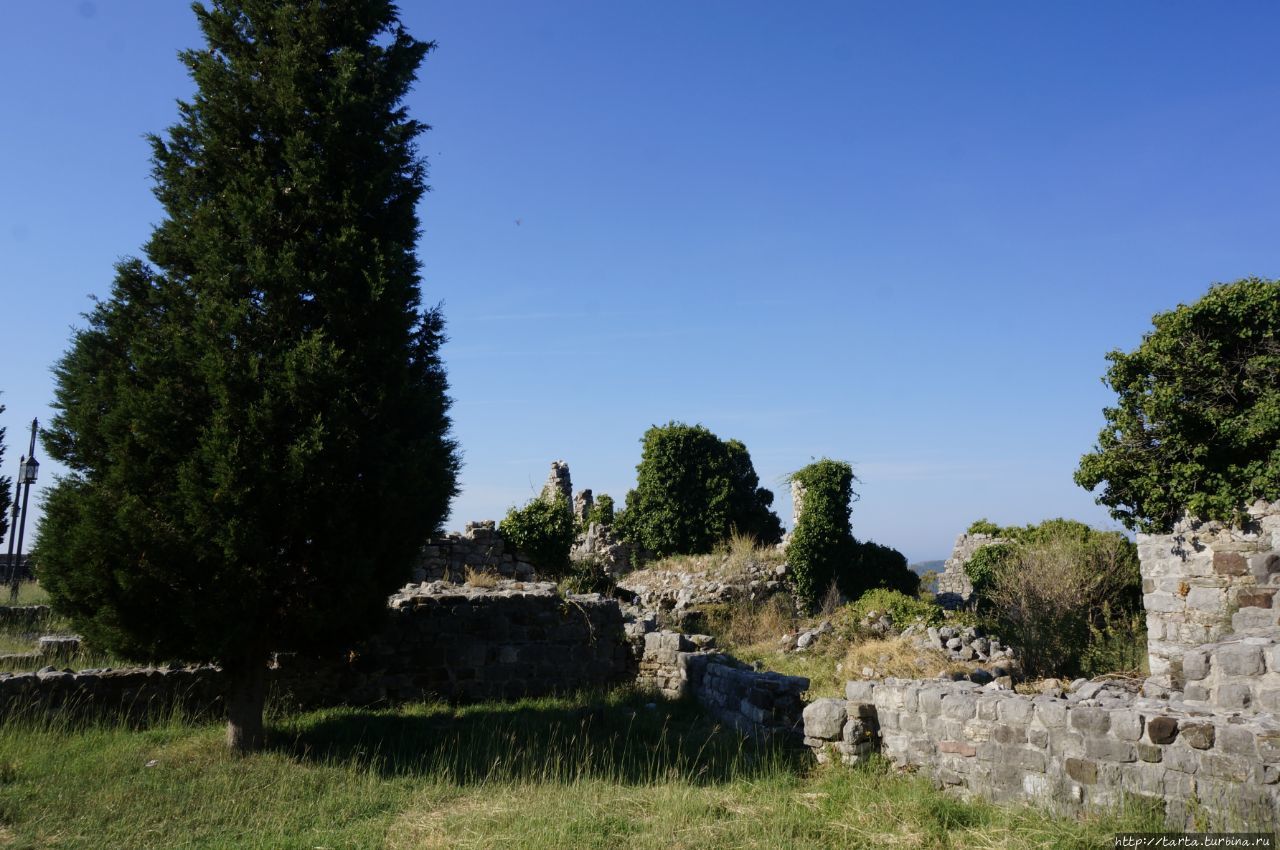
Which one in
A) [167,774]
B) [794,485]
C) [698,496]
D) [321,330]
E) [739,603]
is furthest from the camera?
[698,496]

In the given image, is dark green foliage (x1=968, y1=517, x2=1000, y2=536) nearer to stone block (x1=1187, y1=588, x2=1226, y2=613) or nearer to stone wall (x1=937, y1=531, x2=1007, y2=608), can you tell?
stone wall (x1=937, y1=531, x2=1007, y2=608)

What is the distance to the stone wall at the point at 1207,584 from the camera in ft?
33.1

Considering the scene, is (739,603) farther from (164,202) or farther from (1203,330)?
(164,202)

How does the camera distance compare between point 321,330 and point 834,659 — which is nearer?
point 321,330

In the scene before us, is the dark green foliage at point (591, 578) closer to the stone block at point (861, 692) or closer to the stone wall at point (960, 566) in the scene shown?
the stone wall at point (960, 566)

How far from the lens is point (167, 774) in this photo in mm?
7473

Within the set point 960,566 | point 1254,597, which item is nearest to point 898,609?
point 1254,597

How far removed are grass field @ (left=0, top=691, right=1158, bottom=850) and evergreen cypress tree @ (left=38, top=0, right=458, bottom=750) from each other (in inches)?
41.5

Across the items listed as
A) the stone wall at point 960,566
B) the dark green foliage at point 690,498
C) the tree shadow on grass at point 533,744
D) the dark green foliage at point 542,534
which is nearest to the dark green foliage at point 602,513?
the dark green foliage at point 690,498

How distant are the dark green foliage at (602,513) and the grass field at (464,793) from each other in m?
16.4

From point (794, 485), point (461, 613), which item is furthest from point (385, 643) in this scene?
point (794, 485)

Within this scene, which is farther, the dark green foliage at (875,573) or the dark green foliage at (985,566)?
the dark green foliage at (875,573)

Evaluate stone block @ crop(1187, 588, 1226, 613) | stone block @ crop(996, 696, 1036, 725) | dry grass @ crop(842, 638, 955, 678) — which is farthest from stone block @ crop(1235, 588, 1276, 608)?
stone block @ crop(996, 696, 1036, 725)

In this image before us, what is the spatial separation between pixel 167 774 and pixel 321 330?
439 centimetres
